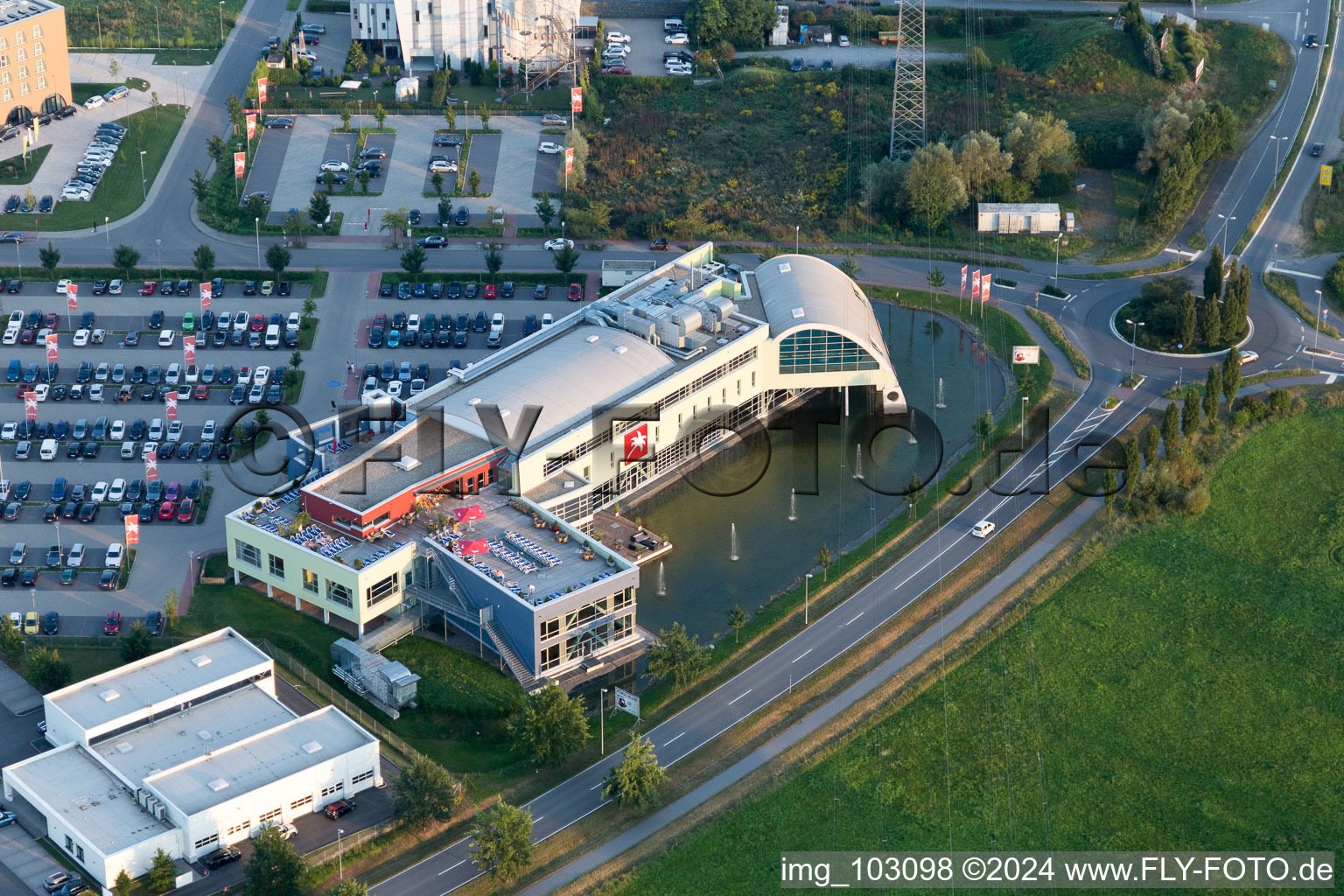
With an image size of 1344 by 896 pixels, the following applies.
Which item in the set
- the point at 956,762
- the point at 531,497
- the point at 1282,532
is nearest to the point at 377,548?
the point at 531,497

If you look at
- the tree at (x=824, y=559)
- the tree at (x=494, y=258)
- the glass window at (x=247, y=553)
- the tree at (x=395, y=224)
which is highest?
the tree at (x=395, y=224)

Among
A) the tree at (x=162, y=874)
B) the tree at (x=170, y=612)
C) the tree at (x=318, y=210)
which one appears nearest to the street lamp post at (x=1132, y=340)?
the tree at (x=318, y=210)

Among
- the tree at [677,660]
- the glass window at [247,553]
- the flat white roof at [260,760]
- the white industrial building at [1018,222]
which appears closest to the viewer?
the flat white roof at [260,760]

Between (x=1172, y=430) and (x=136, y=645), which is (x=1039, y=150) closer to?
(x=1172, y=430)

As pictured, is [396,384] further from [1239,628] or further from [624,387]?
[1239,628]

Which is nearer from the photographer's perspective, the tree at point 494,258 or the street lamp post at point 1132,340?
the street lamp post at point 1132,340

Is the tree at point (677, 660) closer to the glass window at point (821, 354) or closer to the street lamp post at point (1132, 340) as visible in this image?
the glass window at point (821, 354)
